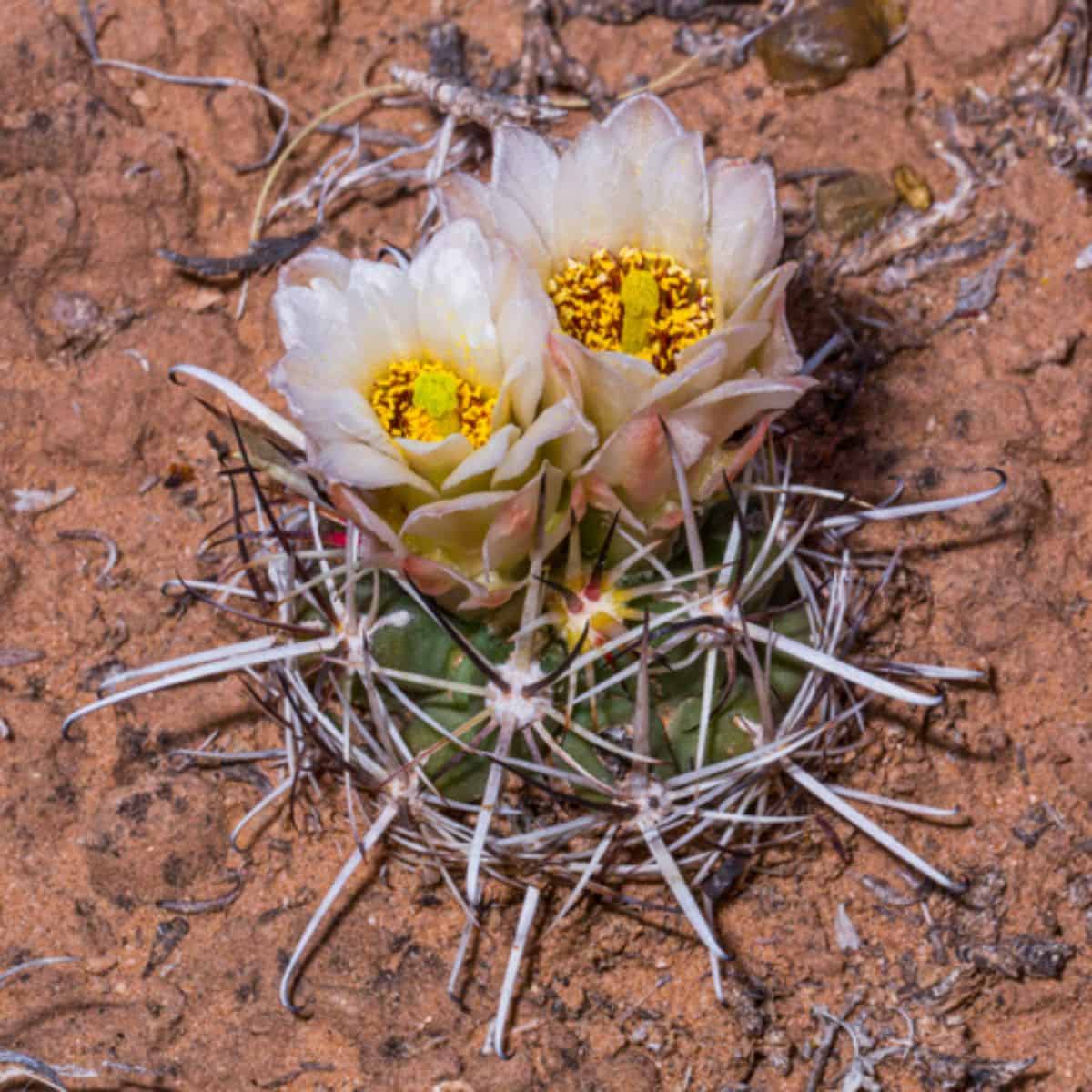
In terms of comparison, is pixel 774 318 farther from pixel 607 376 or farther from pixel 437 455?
pixel 437 455

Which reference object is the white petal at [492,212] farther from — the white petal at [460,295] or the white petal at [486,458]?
the white petal at [486,458]

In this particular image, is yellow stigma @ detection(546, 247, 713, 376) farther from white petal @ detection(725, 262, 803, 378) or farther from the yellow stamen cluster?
the yellow stamen cluster

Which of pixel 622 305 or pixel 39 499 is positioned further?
pixel 39 499

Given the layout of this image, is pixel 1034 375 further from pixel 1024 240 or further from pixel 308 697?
pixel 308 697

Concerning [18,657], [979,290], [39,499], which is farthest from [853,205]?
[18,657]

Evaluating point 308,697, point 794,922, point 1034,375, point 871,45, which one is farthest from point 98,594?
point 871,45
